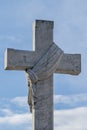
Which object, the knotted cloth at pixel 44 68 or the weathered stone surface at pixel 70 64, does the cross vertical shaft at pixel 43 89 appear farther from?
the weathered stone surface at pixel 70 64

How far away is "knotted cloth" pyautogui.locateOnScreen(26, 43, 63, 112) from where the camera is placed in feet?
39.5

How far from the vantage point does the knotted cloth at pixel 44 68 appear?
39.5 feet

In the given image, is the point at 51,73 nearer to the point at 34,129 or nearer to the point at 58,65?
the point at 58,65

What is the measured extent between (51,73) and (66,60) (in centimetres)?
63

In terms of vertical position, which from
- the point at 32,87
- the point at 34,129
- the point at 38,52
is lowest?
the point at 34,129

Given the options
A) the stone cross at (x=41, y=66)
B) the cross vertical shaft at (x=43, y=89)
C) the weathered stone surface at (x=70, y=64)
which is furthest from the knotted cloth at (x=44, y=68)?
the weathered stone surface at (x=70, y=64)

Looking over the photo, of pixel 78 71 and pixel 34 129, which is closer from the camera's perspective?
pixel 34 129

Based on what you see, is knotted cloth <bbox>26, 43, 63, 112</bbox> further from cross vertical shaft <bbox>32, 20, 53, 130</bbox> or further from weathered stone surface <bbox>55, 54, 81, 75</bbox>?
weathered stone surface <bbox>55, 54, 81, 75</bbox>

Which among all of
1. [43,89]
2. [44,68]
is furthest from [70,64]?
[43,89]

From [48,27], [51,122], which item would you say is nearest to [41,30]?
[48,27]

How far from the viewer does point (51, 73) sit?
12.3 m

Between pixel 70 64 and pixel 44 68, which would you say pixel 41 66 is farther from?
pixel 70 64

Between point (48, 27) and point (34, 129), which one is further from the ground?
point (48, 27)

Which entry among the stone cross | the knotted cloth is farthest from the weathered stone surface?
the knotted cloth
